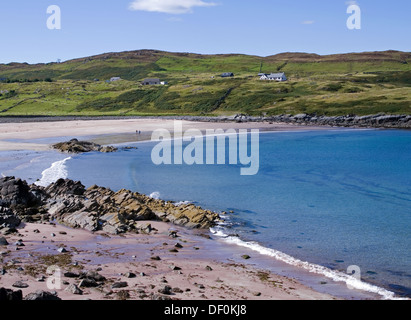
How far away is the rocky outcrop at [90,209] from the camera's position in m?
23.9

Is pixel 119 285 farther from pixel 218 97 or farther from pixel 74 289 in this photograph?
pixel 218 97

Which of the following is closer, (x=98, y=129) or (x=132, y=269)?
(x=132, y=269)

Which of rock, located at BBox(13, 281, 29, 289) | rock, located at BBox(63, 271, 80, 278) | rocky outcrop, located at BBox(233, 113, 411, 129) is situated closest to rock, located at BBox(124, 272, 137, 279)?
rock, located at BBox(63, 271, 80, 278)

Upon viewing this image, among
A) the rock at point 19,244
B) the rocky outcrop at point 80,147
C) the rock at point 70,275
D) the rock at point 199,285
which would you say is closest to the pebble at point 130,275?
the rock at point 70,275

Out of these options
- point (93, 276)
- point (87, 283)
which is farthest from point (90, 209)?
point (87, 283)

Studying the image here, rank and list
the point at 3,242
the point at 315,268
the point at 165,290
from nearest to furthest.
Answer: the point at 165,290 < the point at 315,268 < the point at 3,242

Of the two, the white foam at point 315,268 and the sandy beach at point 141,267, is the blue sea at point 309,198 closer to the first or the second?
the white foam at point 315,268

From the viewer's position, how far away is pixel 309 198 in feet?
112

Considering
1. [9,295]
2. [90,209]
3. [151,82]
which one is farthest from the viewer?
[151,82]

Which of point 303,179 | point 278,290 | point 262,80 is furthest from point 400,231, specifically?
point 262,80

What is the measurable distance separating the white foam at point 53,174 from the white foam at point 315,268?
1891cm

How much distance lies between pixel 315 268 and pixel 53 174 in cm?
3013

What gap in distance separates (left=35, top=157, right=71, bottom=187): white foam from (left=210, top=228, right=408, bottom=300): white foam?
18.9 meters

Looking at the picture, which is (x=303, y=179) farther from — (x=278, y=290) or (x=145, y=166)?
(x=278, y=290)
